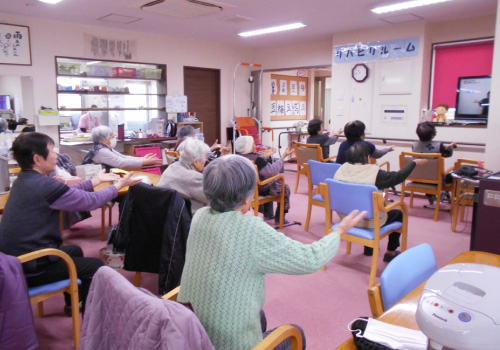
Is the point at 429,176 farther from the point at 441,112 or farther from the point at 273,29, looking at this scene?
the point at 273,29

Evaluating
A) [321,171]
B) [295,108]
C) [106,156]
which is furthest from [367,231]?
[295,108]

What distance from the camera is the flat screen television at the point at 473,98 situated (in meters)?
5.52

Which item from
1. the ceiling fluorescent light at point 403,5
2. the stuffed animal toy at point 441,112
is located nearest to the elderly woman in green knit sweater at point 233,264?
the ceiling fluorescent light at point 403,5

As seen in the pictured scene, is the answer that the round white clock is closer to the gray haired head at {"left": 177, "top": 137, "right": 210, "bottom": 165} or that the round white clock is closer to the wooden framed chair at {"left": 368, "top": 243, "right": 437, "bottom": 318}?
the gray haired head at {"left": 177, "top": 137, "right": 210, "bottom": 165}

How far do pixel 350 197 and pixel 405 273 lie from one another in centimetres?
147

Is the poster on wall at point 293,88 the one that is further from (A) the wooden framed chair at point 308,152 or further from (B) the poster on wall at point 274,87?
(A) the wooden framed chair at point 308,152

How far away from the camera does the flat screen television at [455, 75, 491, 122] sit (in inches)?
217

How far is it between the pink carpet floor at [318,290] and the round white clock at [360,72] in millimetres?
2943

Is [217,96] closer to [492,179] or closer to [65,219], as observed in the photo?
[65,219]

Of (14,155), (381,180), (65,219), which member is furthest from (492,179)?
(65,219)

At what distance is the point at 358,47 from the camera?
6.61 metres

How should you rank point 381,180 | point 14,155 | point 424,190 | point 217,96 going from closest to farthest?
point 14,155 → point 381,180 → point 424,190 → point 217,96

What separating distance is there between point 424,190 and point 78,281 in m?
3.95

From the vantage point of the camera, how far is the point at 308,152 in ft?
18.6
